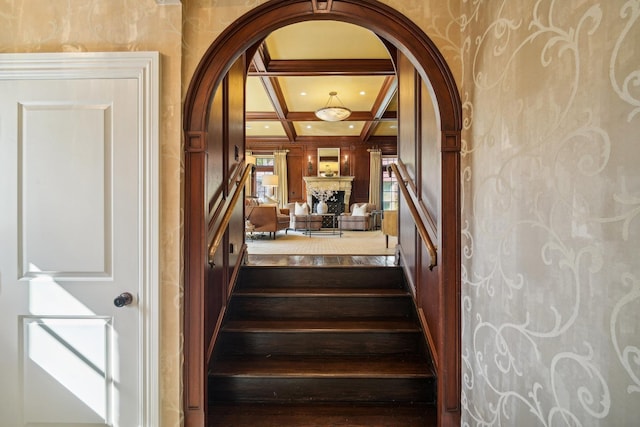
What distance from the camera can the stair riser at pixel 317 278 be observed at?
2.77 metres

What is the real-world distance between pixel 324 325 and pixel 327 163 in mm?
8408

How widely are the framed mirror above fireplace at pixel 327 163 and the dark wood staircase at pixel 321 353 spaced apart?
7743mm

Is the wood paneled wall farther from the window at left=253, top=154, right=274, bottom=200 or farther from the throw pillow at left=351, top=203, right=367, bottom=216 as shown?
the throw pillow at left=351, top=203, right=367, bottom=216

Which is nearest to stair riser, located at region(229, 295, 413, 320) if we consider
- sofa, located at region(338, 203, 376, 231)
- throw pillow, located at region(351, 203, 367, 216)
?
sofa, located at region(338, 203, 376, 231)

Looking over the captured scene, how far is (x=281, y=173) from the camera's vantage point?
33.8 feet

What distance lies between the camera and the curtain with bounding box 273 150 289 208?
10.3 m

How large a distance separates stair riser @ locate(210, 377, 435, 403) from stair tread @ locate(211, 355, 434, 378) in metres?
0.03

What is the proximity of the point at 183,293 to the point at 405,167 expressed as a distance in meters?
1.99

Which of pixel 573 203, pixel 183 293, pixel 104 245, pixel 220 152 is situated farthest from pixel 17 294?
pixel 573 203

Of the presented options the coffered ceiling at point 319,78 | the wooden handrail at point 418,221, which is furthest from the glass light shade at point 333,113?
the wooden handrail at point 418,221

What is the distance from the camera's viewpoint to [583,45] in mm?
887

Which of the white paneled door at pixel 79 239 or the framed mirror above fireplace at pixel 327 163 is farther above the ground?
the framed mirror above fireplace at pixel 327 163

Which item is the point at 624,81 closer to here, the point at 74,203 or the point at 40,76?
the point at 74,203

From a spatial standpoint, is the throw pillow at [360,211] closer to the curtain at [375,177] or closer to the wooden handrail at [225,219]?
the curtain at [375,177]
